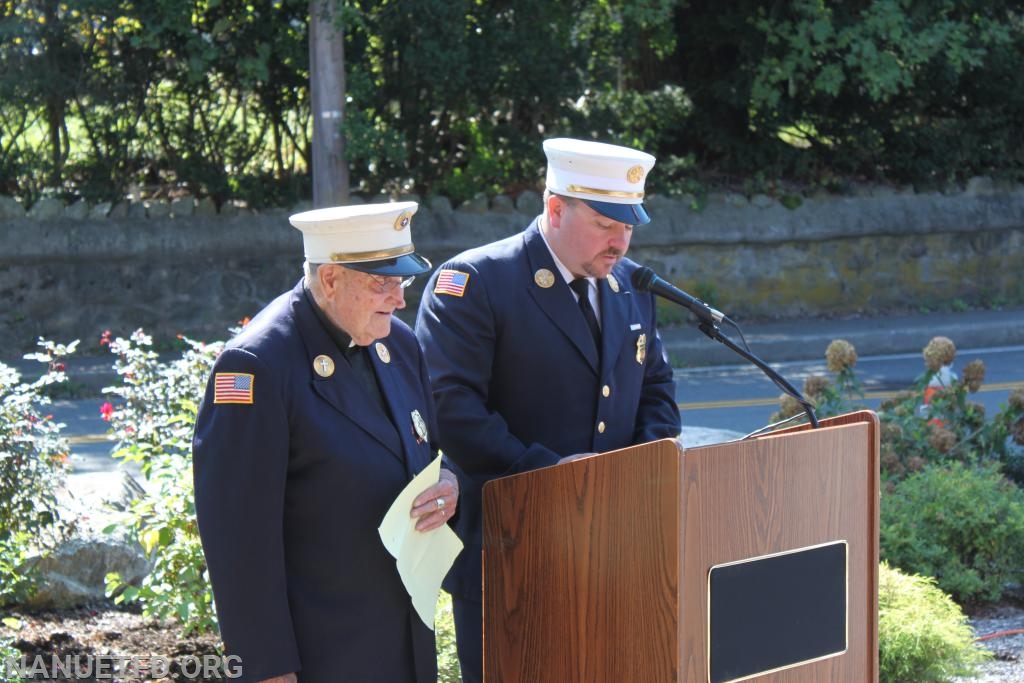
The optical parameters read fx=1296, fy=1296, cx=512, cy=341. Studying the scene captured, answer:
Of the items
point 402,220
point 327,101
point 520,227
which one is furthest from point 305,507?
point 520,227

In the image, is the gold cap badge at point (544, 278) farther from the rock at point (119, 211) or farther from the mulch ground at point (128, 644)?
the rock at point (119, 211)

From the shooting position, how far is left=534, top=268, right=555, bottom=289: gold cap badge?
11.3 feet

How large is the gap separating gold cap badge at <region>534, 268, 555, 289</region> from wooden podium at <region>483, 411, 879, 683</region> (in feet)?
2.33

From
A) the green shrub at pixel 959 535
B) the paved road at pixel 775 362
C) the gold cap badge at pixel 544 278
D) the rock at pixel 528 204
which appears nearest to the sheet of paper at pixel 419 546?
the gold cap badge at pixel 544 278

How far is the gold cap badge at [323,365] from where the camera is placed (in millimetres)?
2812

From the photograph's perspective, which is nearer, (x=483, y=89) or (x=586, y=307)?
(x=586, y=307)

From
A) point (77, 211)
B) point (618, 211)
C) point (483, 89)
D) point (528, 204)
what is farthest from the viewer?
point (528, 204)

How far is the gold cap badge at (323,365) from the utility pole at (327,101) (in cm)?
943

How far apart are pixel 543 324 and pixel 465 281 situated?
236mm

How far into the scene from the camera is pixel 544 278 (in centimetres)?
346

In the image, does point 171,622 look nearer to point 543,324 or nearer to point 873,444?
point 543,324

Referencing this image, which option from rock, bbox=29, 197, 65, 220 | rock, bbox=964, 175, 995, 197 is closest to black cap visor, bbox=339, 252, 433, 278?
rock, bbox=29, 197, 65, 220

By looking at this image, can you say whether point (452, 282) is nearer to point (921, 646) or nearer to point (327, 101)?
point (921, 646)

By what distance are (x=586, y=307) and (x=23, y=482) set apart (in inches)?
85.3
